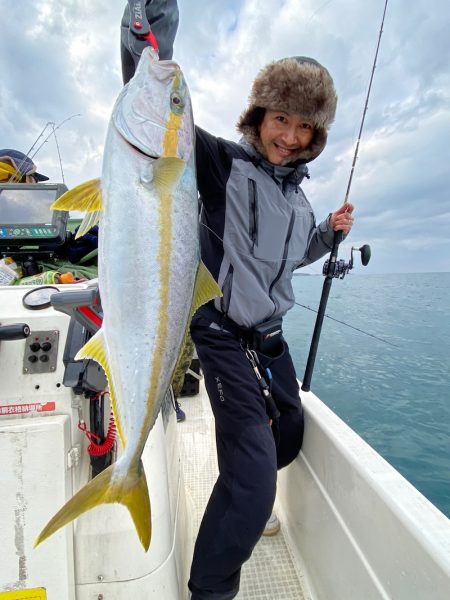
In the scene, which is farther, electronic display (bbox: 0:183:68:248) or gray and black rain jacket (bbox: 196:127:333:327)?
electronic display (bbox: 0:183:68:248)

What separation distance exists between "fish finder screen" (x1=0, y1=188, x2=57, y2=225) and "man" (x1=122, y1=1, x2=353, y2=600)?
6.18ft

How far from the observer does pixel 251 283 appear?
76.9 inches

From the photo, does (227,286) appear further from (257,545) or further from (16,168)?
(16,168)

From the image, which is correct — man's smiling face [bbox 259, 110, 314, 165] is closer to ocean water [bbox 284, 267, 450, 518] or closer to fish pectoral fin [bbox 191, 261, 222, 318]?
fish pectoral fin [bbox 191, 261, 222, 318]

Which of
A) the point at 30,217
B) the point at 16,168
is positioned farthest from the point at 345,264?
the point at 16,168

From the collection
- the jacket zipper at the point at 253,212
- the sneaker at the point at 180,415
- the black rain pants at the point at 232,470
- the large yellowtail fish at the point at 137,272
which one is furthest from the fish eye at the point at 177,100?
the sneaker at the point at 180,415

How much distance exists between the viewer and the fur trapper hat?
203 centimetres

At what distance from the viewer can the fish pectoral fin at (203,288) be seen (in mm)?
1271

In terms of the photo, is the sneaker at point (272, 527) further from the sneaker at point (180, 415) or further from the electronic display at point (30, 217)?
the electronic display at point (30, 217)

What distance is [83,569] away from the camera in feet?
4.97

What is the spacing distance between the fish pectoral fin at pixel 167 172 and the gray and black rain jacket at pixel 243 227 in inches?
29.2

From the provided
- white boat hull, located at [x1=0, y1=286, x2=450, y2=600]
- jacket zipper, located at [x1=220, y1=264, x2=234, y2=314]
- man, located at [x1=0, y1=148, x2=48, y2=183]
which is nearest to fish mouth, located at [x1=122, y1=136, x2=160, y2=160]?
jacket zipper, located at [x1=220, y1=264, x2=234, y2=314]

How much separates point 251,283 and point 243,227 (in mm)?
324

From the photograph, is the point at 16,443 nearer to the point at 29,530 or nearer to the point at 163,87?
the point at 29,530
